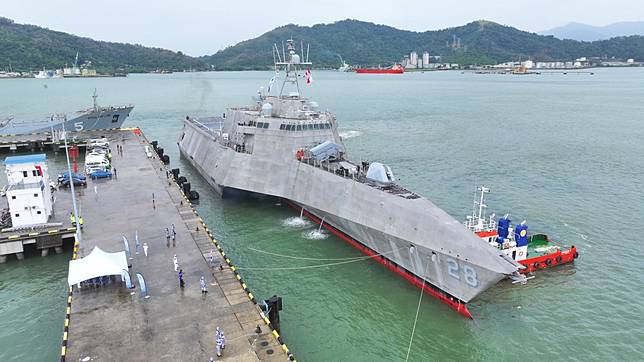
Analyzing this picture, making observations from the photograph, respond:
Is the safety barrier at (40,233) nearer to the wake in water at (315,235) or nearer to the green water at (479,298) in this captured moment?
the green water at (479,298)

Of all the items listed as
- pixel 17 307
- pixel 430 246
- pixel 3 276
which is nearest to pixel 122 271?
pixel 17 307

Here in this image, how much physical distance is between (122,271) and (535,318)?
1905 centimetres

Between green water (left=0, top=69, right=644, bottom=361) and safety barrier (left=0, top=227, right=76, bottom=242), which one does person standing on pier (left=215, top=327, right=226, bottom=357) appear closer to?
green water (left=0, top=69, right=644, bottom=361)

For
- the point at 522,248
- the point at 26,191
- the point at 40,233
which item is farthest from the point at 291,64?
the point at 522,248

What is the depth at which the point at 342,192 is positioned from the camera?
28.3 m

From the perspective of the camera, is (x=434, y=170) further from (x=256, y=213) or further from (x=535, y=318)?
(x=535, y=318)

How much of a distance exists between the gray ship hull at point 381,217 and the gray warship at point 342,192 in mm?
50

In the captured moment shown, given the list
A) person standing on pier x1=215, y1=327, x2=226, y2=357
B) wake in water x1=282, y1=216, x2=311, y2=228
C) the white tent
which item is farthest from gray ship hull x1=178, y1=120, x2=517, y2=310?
the white tent

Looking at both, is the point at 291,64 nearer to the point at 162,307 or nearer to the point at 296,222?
the point at 296,222

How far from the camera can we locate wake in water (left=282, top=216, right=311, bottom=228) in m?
32.0

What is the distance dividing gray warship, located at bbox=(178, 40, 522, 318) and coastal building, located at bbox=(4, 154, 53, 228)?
12.5 meters

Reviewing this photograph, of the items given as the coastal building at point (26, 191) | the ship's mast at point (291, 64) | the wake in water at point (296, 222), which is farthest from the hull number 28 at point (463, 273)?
the coastal building at point (26, 191)

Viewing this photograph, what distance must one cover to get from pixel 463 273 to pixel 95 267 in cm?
1642

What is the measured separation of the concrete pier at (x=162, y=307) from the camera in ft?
50.8
